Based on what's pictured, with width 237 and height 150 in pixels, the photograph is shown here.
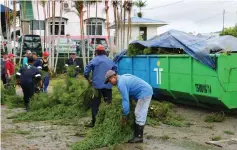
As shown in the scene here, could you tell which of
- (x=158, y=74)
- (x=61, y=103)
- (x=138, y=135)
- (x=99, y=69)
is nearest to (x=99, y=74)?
(x=99, y=69)

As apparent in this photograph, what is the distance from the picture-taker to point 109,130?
292 inches

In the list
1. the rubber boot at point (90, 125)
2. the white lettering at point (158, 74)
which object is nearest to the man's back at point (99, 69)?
the rubber boot at point (90, 125)

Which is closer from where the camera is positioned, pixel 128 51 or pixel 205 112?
pixel 205 112

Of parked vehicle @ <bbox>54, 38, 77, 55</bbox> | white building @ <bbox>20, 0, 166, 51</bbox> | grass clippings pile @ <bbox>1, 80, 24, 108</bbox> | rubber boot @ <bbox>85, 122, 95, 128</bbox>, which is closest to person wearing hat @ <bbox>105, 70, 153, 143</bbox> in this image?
rubber boot @ <bbox>85, 122, 95, 128</bbox>

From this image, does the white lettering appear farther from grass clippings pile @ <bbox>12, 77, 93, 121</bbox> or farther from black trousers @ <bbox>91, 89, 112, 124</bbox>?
black trousers @ <bbox>91, 89, 112, 124</bbox>

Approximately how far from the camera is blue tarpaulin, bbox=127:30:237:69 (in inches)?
411

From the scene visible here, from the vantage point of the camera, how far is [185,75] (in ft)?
36.8

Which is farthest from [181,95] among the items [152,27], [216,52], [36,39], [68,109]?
[152,27]

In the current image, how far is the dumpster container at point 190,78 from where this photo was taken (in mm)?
9875

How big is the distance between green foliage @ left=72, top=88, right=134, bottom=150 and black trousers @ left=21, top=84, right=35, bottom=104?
13.7ft

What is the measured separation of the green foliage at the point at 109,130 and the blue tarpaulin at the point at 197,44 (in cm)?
341

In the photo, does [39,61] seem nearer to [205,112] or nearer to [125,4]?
[205,112]

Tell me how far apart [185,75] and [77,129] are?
3776 mm

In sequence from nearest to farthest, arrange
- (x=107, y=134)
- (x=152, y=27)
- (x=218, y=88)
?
1. (x=107, y=134)
2. (x=218, y=88)
3. (x=152, y=27)
